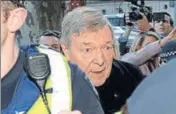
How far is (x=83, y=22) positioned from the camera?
2799 millimetres

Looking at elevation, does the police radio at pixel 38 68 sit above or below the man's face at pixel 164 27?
above

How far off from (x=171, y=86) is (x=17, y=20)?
573 millimetres

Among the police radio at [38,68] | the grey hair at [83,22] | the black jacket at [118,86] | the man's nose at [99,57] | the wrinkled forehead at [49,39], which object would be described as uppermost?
the police radio at [38,68]


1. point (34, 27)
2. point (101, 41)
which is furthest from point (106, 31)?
point (34, 27)

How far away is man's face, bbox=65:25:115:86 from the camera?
9.21 feet

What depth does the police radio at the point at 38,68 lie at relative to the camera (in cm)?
178

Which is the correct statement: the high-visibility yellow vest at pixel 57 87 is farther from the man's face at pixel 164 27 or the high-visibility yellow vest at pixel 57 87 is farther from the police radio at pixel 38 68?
the man's face at pixel 164 27

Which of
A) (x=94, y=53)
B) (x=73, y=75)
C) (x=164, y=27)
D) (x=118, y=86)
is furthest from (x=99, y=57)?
(x=164, y=27)

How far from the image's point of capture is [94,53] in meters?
2.83

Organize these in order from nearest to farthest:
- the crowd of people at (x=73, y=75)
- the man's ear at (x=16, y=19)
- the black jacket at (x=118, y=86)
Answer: the crowd of people at (x=73, y=75) < the man's ear at (x=16, y=19) < the black jacket at (x=118, y=86)

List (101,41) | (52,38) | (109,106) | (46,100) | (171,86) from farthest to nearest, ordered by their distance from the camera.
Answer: (52,38)
(109,106)
(101,41)
(46,100)
(171,86)

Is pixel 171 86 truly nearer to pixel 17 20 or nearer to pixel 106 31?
pixel 17 20

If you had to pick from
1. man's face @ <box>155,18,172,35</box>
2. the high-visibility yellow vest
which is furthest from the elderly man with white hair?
man's face @ <box>155,18,172,35</box>

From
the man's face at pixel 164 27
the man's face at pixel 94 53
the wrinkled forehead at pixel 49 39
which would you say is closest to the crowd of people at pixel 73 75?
the man's face at pixel 94 53
